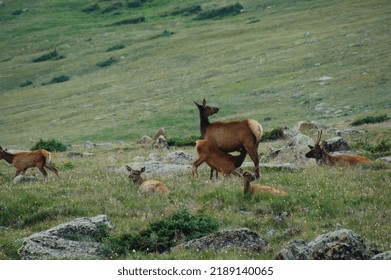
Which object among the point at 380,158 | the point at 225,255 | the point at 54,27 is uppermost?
the point at 225,255

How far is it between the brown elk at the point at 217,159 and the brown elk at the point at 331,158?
2791 mm

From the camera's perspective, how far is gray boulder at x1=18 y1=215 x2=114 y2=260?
1369cm

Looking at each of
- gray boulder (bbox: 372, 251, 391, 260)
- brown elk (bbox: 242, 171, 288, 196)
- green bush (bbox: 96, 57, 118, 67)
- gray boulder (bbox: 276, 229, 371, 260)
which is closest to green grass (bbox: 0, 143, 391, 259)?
brown elk (bbox: 242, 171, 288, 196)

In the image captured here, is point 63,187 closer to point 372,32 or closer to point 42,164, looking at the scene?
point 42,164

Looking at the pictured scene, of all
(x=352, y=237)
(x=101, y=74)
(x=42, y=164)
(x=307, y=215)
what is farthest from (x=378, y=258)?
(x=101, y=74)

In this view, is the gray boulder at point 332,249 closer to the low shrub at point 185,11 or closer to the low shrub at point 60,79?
the low shrub at point 60,79

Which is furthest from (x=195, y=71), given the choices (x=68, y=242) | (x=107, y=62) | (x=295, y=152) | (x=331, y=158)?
(x=68, y=242)

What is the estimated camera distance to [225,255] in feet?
41.6

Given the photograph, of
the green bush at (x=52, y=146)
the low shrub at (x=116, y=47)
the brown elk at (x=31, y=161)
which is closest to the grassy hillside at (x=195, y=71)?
the low shrub at (x=116, y=47)

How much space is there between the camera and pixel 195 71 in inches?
3142

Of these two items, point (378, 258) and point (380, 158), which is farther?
point (380, 158)

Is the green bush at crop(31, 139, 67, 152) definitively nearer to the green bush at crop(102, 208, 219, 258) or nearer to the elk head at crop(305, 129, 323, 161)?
the elk head at crop(305, 129, 323, 161)

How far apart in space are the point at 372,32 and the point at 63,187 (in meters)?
58.6

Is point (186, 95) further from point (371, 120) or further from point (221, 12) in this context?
point (221, 12)
